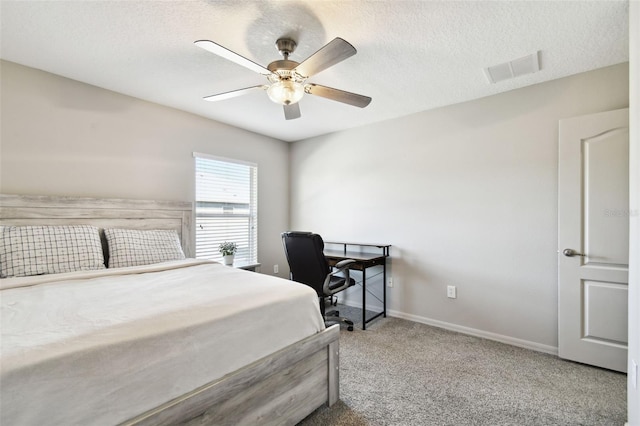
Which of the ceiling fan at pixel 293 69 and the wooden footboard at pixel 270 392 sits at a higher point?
the ceiling fan at pixel 293 69

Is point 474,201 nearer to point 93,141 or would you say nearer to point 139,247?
point 139,247

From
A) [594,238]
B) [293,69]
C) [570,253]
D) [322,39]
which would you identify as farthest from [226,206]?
[594,238]

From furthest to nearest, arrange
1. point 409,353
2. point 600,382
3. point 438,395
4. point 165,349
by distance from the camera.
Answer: point 409,353 → point 600,382 → point 438,395 → point 165,349

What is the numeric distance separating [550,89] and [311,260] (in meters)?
2.67

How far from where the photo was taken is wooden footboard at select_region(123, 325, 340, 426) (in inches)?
44.4

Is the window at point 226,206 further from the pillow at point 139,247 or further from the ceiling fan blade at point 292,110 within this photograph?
the ceiling fan blade at point 292,110

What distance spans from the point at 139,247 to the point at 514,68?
3.53m

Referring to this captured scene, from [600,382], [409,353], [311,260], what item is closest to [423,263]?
[409,353]

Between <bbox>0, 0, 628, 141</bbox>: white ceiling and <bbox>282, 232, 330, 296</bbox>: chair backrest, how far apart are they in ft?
4.77

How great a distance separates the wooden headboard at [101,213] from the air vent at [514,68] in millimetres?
3287

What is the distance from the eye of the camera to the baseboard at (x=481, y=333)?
255 cm

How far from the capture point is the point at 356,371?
88.0 inches
